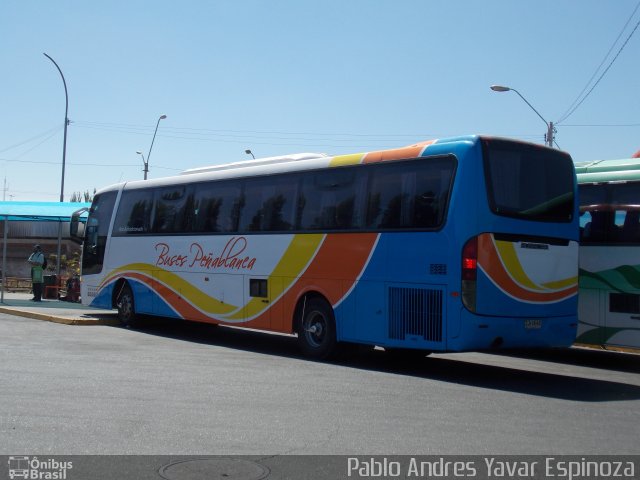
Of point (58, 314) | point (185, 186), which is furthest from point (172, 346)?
point (58, 314)

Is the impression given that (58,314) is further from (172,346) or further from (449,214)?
(449,214)

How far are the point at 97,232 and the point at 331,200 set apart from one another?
9.22 meters

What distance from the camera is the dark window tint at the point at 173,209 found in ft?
57.6

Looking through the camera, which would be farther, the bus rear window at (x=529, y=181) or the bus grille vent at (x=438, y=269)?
the bus rear window at (x=529, y=181)

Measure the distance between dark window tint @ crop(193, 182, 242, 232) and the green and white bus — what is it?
252 inches

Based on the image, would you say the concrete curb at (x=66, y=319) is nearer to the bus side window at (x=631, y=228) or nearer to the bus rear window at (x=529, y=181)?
the bus rear window at (x=529, y=181)

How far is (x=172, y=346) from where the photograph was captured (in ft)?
51.5

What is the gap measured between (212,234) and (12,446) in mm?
9866

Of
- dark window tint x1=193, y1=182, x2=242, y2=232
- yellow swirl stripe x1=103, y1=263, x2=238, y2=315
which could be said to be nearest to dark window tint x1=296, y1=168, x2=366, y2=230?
dark window tint x1=193, y1=182, x2=242, y2=232

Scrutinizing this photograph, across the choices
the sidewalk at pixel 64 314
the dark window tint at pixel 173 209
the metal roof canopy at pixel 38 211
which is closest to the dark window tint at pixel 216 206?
the dark window tint at pixel 173 209

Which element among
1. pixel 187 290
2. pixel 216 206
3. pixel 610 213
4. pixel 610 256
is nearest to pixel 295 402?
pixel 610 256

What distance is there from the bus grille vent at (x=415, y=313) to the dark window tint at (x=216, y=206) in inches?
185

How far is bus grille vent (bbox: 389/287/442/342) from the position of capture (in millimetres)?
11727

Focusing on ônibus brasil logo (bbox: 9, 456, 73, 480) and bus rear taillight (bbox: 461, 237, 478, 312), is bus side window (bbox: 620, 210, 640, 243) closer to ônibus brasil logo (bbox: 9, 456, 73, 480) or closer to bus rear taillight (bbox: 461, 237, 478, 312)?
bus rear taillight (bbox: 461, 237, 478, 312)
